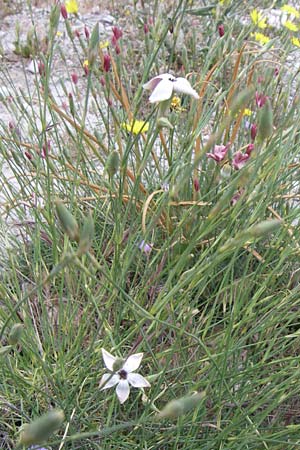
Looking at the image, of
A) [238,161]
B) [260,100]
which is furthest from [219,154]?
[260,100]

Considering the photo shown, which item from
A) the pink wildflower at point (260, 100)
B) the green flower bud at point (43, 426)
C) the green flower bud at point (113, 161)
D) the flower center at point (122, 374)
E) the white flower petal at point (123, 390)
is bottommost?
the white flower petal at point (123, 390)

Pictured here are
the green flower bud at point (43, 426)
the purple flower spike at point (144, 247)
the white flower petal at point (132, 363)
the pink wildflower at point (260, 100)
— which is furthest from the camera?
the pink wildflower at point (260, 100)

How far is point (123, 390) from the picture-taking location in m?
0.71

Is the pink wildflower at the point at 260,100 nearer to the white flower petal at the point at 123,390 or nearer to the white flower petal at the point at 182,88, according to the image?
the white flower petal at the point at 182,88

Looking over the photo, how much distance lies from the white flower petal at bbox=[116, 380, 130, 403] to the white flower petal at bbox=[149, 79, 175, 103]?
1.17ft

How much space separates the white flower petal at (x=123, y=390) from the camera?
2.30 ft

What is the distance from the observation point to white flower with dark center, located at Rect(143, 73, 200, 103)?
70cm

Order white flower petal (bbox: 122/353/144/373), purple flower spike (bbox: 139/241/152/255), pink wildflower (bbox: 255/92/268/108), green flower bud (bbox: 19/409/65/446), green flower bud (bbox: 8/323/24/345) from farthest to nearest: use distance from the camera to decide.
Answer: pink wildflower (bbox: 255/92/268/108) → purple flower spike (bbox: 139/241/152/255) → white flower petal (bbox: 122/353/144/373) → green flower bud (bbox: 8/323/24/345) → green flower bud (bbox: 19/409/65/446)

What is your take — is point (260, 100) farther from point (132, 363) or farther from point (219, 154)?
point (132, 363)

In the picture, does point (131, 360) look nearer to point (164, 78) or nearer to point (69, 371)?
point (69, 371)

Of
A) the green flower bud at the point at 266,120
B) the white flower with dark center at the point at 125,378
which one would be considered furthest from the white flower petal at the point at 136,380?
the green flower bud at the point at 266,120

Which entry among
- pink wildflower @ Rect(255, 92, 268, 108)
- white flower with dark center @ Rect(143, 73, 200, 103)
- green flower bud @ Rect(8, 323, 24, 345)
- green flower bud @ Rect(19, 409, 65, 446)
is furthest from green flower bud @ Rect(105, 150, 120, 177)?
pink wildflower @ Rect(255, 92, 268, 108)

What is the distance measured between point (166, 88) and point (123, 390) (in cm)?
38

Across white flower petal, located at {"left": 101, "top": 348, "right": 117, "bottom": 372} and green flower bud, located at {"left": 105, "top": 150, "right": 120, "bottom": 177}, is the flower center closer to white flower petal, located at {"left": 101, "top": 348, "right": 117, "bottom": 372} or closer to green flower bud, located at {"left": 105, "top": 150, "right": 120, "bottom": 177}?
white flower petal, located at {"left": 101, "top": 348, "right": 117, "bottom": 372}
